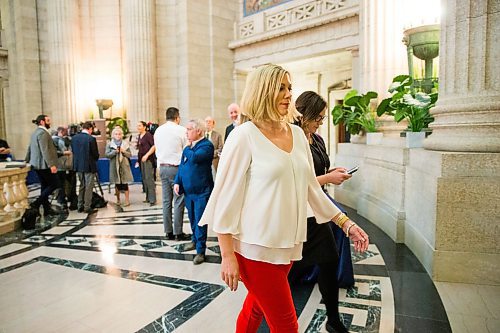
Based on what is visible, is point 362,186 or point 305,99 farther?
point 362,186

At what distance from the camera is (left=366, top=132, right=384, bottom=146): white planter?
5963 mm

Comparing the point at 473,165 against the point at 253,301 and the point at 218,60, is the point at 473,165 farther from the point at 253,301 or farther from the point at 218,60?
the point at 218,60

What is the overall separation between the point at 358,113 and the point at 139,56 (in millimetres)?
8395

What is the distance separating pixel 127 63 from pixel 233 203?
12023 mm

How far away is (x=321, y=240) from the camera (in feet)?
6.99

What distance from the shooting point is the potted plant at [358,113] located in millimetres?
6152

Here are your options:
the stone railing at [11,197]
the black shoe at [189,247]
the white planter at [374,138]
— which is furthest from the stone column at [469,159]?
the stone railing at [11,197]

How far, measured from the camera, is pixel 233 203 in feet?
4.75

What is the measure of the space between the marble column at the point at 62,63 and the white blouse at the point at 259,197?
1285 cm

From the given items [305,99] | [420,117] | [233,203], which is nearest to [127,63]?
[420,117]

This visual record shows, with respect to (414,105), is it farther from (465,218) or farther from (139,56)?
(139,56)

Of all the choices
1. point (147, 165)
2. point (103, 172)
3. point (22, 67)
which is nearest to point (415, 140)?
point (147, 165)

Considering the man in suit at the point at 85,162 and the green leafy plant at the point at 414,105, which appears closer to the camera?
the green leafy plant at the point at 414,105

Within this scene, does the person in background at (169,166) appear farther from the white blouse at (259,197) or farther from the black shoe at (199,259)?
the white blouse at (259,197)
